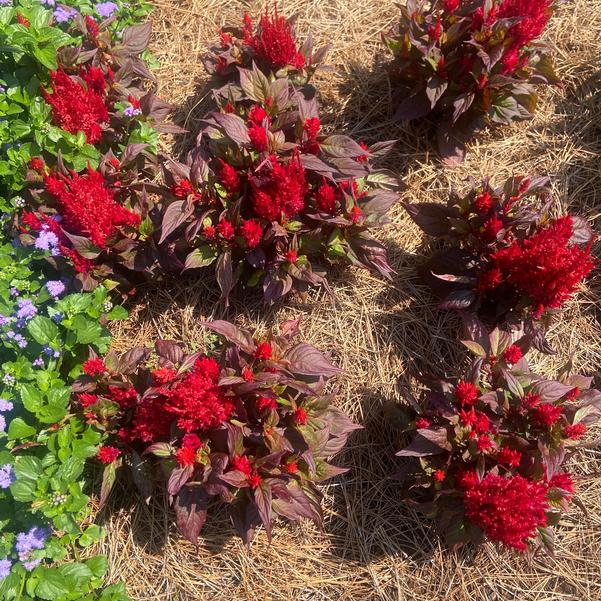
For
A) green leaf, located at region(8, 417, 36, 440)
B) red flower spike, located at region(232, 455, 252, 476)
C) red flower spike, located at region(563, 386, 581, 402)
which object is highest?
red flower spike, located at region(563, 386, 581, 402)

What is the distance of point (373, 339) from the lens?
2.83 metres

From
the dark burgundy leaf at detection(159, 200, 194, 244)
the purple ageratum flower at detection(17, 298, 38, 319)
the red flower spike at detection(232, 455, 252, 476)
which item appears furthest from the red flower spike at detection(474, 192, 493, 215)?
the purple ageratum flower at detection(17, 298, 38, 319)

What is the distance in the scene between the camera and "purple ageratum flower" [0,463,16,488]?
205cm

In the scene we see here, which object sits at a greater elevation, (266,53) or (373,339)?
(266,53)

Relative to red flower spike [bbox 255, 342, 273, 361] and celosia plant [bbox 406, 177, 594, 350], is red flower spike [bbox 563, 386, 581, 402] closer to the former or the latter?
celosia plant [bbox 406, 177, 594, 350]

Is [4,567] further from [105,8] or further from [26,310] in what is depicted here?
[105,8]

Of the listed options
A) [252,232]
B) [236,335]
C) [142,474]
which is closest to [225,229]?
[252,232]

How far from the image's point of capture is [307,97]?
2805 mm

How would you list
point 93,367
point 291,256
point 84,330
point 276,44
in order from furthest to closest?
1. point 276,44
2. point 291,256
3. point 84,330
4. point 93,367

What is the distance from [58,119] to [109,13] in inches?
27.8

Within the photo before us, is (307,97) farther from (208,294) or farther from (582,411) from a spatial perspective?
(582,411)

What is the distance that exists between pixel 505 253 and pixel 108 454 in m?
2.03

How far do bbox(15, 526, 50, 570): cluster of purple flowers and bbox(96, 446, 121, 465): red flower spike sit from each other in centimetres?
38

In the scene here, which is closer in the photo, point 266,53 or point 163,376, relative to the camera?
point 163,376
